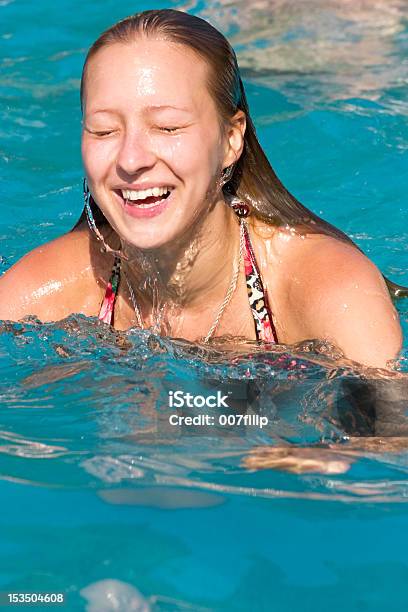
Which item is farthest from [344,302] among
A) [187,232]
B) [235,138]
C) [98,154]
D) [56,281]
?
[56,281]

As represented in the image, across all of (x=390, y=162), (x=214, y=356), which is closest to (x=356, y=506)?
(x=214, y=356)

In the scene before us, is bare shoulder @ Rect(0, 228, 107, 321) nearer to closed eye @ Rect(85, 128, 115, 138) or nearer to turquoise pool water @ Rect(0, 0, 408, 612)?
turquoise pool water @ Rect(0, 0, 408, 612)

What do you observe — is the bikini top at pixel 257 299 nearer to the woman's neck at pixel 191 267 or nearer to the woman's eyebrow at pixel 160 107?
the woman's neck at pixel 191 267

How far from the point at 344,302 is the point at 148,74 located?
39.0 inches

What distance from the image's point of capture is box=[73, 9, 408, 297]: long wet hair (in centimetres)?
357

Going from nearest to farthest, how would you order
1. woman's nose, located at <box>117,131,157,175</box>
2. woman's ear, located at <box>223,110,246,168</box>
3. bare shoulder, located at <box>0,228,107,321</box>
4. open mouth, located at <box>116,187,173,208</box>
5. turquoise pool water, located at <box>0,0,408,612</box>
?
turquoise pool water, located at <box>0,0,408,612</box>
woman's nose, located at <box>117,131,157,175</box>
open mouth, located at <box>116,187,173,208</box>
woman's ear, located at <box>223,110,246,168</box>
bare shoulder, located at <box>0,228,107,321</box>

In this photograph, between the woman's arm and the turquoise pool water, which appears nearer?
the turquoise pool water

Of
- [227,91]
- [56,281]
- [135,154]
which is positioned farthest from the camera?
[56,281]

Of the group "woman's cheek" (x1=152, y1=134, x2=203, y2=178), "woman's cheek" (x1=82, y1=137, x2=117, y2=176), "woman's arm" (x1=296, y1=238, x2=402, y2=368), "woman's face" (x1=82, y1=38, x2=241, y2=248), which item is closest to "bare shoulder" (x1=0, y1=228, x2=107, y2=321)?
"woman's face" (x1=82, y1=38, x2=241, y2=248)

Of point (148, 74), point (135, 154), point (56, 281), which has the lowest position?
point (56, 281)

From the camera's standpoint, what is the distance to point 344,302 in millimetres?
3490

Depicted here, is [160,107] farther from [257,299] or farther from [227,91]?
[257,299]

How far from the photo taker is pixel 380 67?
789cm

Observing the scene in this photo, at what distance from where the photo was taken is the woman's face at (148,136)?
3.43m
